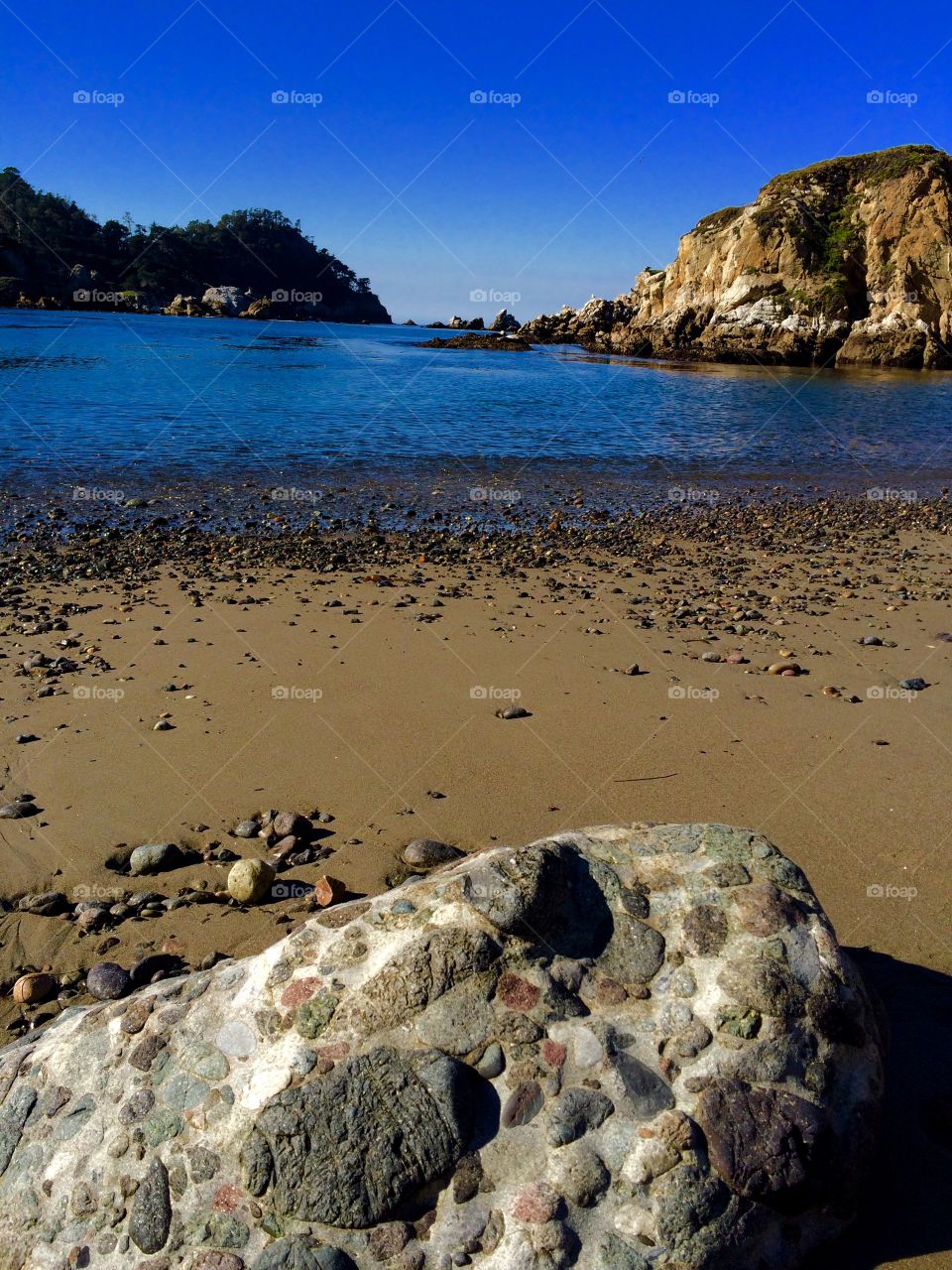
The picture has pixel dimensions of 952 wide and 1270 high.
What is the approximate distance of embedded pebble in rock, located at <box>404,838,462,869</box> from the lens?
205 inches

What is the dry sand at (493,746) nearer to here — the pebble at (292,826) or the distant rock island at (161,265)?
the pebble at (292,826)

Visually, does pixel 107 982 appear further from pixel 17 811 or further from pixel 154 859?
pixel 17 811

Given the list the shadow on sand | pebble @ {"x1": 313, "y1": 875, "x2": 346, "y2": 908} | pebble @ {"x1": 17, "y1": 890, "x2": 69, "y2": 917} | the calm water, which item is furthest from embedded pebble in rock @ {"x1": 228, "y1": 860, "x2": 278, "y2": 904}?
the calm water

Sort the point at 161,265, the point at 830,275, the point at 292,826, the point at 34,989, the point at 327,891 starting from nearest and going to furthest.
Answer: the point at 34,989 → the point at 327,891 → the point at 292,826 → the point at 830,275 → the point at 161,265

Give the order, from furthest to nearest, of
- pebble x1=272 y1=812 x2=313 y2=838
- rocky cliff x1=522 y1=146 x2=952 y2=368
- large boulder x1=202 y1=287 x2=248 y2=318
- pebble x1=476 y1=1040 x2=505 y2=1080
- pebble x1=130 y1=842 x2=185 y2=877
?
large boulder x1=202 y1=287 x2=248 y2=318
rocky cliff x1=522 y1=146 x2=952 y2=368
pebble x1=272 y1=812 x2=313 y2=838
pebble x1=130 y1=842 x2=185 y2=877
pebble x1=476 y1=1040 x2=505 y2=1080

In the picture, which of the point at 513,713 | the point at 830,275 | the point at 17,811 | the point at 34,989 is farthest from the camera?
the point at 830,275

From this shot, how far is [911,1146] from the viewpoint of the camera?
10.4 feet

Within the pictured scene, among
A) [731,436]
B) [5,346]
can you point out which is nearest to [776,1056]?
[731,436]

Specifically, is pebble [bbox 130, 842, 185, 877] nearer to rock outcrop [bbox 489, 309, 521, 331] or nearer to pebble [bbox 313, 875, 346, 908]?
pebble [bbox 313, 875, 346, 908]

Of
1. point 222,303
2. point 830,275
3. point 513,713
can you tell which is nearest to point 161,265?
point 222,303

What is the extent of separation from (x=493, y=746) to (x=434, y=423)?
21454 mm

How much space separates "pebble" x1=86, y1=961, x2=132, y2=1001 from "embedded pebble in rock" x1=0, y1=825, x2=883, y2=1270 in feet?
3.15

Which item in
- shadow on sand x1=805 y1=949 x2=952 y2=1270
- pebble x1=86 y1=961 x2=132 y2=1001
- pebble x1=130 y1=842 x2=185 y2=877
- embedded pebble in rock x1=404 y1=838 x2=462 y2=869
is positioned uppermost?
shadow on sand x1=805 y1=949 x2=952 y2=1270

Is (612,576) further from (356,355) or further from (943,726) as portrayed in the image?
(356,355)
